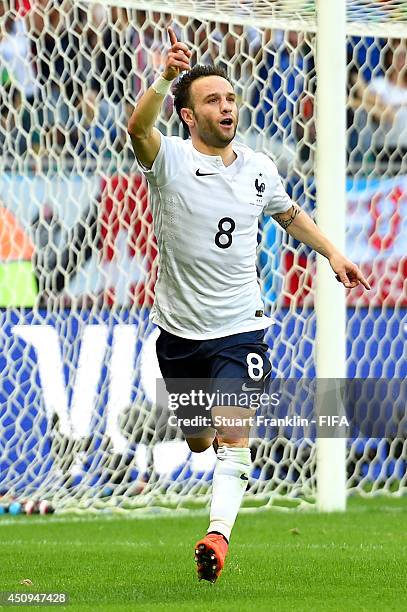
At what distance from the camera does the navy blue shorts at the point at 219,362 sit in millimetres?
4996

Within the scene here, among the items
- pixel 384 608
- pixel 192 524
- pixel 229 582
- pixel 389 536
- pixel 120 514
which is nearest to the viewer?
pixel 384 608

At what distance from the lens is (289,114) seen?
28.6 ft

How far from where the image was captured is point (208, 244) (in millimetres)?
5156

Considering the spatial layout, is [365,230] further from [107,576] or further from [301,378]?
[107,576]

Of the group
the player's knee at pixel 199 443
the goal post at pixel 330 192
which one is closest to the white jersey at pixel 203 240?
the player's knee at pixel 199 443

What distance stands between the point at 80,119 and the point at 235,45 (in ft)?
3.69

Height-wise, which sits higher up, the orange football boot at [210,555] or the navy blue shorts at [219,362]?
the navy blue shorts at [219,362]

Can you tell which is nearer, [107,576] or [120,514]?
[107,576]

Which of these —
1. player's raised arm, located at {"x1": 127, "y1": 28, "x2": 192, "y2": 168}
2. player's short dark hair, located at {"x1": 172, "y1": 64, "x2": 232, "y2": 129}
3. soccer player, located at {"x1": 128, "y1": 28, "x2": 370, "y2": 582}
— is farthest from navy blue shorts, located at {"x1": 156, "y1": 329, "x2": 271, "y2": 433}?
player's short dark hair, located at {"x1": 172, "y1": 64, "x2": 232, "y2": 129}

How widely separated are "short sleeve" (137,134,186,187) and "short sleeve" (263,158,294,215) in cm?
44

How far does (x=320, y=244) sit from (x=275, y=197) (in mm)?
268

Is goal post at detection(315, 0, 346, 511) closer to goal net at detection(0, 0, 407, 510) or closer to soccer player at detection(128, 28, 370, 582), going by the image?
goal net at detection(0, 0, 407, 510)

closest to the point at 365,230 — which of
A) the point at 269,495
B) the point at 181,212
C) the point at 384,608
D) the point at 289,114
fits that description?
the point at 289,114

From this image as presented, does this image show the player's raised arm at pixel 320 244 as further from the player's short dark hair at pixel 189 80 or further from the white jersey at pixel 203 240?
the player's short dark hair at pixel 189 80
